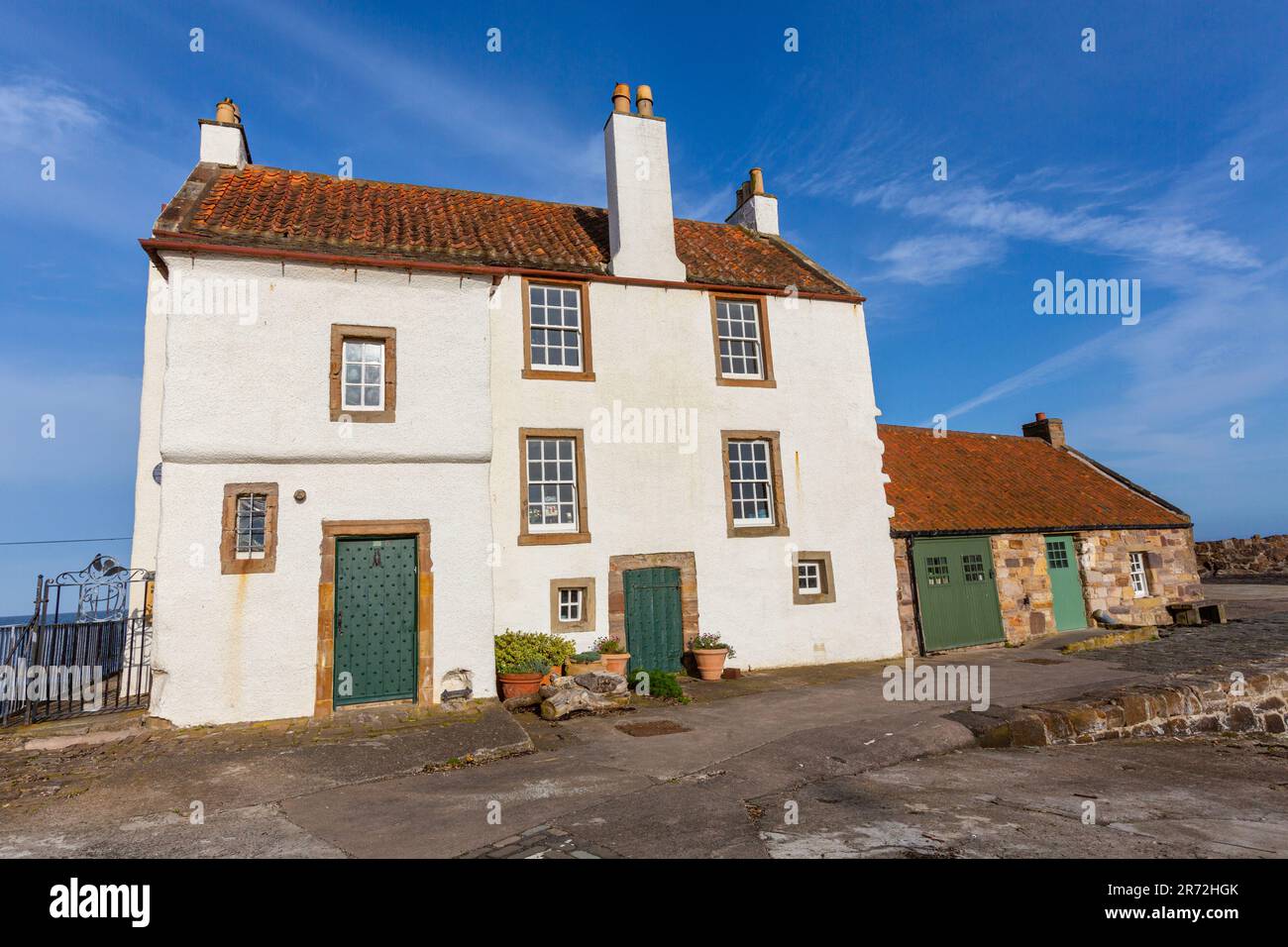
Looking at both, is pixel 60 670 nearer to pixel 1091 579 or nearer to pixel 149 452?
pixel 149 452

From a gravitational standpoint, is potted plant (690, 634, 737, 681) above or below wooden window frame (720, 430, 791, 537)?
below

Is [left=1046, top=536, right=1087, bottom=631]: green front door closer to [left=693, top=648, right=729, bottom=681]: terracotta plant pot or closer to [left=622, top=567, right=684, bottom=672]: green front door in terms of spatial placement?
[left=693, top=648, right=729, bottom=681]: terracotta plant pot

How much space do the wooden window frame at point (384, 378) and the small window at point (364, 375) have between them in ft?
0.27

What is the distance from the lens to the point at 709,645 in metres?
13.1

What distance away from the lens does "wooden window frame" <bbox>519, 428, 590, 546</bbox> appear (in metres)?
12.3

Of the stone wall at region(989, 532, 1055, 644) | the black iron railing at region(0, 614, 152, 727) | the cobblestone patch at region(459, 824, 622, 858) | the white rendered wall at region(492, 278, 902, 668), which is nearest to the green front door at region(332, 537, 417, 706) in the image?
the white rendered wall at region(492, 278, 902, 668)

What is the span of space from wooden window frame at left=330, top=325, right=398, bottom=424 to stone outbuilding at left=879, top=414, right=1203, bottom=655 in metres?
11.1

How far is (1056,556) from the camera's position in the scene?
18672 mm

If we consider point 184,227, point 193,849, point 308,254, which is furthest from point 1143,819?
point 184,227

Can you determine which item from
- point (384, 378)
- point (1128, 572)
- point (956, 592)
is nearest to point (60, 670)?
point (384, 378)

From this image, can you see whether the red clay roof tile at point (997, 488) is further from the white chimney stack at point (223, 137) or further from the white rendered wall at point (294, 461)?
the white chimney stack at point (223, 137)

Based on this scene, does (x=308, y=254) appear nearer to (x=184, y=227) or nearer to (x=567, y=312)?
(x=184, y=227)

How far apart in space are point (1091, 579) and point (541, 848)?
63.8ft

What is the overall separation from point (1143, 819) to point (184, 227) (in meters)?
14.1
